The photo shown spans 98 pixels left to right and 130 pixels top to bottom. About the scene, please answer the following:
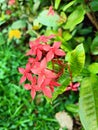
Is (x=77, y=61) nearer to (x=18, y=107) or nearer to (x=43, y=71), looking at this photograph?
A: (x=43, y=71)

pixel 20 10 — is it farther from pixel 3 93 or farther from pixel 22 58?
pixel 3 93

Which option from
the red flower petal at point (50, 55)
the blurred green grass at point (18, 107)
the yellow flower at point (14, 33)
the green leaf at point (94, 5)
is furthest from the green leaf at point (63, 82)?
the yellow flower at point (14, 33)

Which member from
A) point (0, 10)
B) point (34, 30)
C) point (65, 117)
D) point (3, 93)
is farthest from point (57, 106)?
point (0, 10)

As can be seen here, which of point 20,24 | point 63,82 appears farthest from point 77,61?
point 20,24

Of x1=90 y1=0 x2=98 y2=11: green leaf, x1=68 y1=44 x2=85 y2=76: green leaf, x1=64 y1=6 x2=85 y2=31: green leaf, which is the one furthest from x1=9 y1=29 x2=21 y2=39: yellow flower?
x1=68 y1=44 x2=85 y2=76: green leaf

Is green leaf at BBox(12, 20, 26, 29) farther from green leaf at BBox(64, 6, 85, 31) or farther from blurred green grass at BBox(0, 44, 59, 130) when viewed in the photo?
green leaf at BBox(64, 6, 85, 31)

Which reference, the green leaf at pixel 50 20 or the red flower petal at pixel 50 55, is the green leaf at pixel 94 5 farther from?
the red flower petal at pixel 50 55

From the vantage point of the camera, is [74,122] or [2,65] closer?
[74,122]
